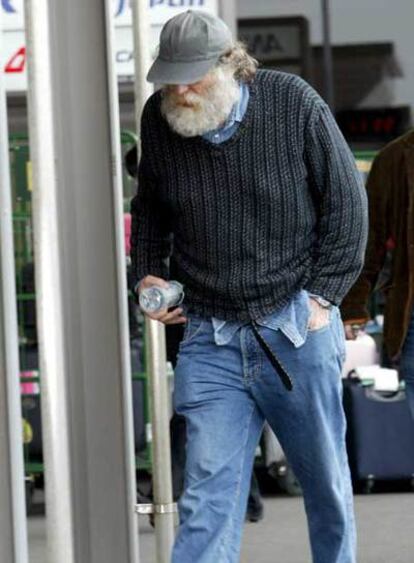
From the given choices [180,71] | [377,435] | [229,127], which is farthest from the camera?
[377,435]

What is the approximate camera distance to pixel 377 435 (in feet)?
31.8

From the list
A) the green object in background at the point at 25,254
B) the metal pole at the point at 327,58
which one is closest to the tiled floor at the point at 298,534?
the green object in background at the point at 25,254

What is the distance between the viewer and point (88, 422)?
5.43 m

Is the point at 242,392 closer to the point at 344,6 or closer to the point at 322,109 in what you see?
the point at 322,109

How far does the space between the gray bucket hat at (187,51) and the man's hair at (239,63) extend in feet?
0.11

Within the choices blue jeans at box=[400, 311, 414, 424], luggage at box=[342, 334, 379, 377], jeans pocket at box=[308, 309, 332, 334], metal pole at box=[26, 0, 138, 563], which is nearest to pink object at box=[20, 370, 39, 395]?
luggage at box=[342, 334, 379, 377]

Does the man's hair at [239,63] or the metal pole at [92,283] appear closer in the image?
the man's hair at [239,63]

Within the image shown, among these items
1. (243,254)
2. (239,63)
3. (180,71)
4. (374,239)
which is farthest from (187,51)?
(374,239)

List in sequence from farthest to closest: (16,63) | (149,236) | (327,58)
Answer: (327,58)
(16,63)
(149,236)

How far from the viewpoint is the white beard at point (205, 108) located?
4.66 meters

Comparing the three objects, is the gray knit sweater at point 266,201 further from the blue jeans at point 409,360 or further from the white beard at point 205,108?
the blue jeans at point 409,360

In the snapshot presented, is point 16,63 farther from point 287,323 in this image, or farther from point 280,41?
point 287,323

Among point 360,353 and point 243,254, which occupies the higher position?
point 243,254

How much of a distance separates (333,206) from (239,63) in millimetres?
431
